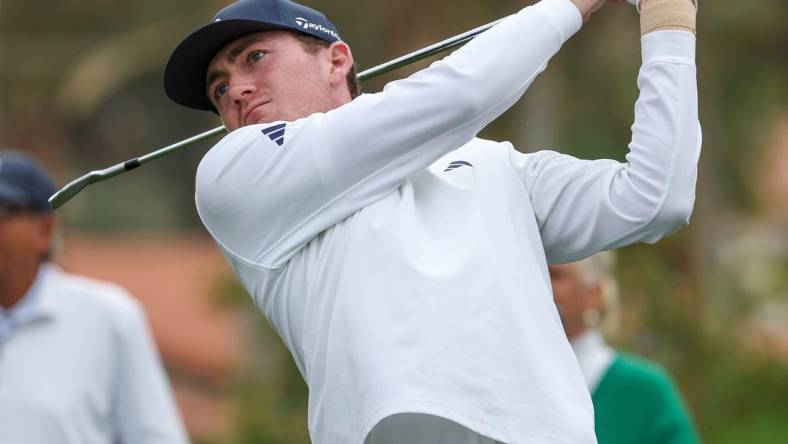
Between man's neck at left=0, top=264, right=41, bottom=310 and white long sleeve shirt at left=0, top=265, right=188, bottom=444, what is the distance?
0.07m

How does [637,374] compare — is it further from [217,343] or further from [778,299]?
[217,343]

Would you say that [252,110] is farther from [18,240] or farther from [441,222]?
[18,240]

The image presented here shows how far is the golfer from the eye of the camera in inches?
120

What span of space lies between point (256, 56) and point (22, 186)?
2182 mm

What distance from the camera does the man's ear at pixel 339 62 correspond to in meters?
3.55

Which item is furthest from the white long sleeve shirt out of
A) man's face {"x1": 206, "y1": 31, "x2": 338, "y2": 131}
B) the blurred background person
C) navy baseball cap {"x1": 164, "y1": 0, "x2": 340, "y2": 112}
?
man's face {"x1": 206, "y1": 31, "x2": 338, "y2": 131}

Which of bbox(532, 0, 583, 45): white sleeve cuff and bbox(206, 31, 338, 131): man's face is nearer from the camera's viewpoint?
Answer: bbox(532, 0, 583, 45): white sleeve cuff

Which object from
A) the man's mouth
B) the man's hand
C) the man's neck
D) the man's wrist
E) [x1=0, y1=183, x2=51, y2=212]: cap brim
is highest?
the man's hand

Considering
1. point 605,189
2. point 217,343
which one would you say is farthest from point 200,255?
point 605,189

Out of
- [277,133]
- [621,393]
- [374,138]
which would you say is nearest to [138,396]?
[621,393]

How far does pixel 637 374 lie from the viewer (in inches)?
195

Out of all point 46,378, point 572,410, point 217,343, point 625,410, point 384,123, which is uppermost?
point 384,123

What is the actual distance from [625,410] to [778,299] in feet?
19.6

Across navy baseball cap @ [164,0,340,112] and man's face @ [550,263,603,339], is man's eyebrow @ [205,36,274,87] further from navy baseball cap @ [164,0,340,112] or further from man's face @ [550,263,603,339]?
man's face @ [550,263,603,339]
